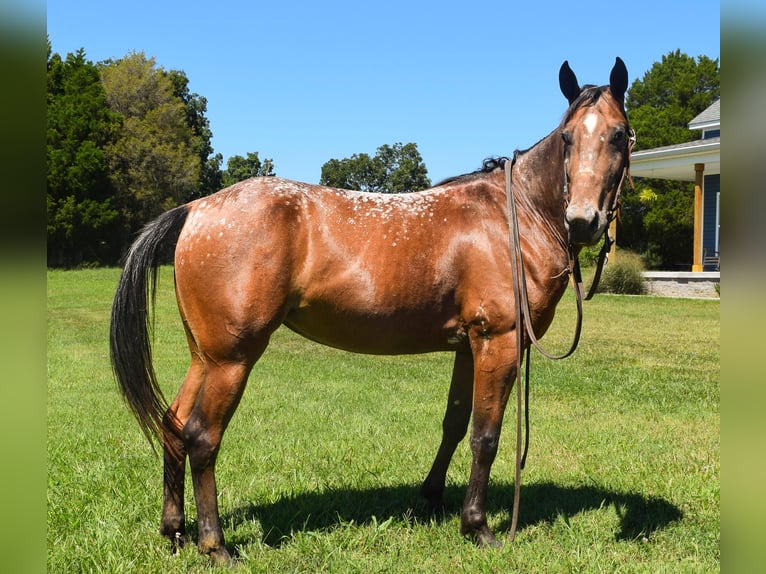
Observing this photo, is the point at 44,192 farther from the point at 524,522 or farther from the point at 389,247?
the point at 524,522

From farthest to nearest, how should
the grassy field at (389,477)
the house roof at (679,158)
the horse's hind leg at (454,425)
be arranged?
the house roof at (679,158)
the horse's hind leg at (454,425)
the grassy field at (389,477)

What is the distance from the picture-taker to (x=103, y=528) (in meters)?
3.57

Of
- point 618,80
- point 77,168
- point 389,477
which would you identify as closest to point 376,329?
point 389,477

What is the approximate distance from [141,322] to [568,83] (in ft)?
8.96

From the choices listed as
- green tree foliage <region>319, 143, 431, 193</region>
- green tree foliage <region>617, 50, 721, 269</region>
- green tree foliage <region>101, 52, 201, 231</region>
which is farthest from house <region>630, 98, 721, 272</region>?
green tree foliage <region>319, 143, 431, 193</region>

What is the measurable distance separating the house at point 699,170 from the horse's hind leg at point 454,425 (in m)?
18.2

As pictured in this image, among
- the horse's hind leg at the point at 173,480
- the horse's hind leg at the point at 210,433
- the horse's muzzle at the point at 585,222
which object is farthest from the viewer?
the horse's hind leg at the point at 173,480

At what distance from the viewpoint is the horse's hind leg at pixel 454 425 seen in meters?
4.09

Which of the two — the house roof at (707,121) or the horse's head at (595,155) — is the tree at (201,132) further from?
the horse's head at (595,155)

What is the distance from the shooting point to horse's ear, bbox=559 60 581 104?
11.8 ft

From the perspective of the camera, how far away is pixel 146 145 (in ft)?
118

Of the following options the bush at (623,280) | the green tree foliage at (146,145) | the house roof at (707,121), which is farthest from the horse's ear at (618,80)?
the green tree foliage at (146,145)
